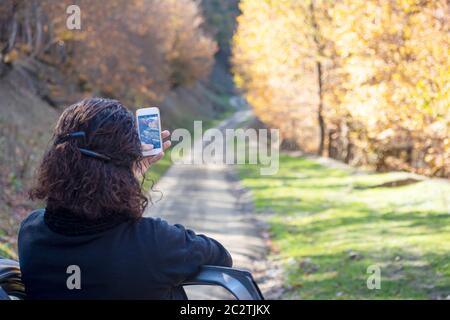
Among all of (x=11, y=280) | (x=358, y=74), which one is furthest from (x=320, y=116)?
(x=11, y=280)

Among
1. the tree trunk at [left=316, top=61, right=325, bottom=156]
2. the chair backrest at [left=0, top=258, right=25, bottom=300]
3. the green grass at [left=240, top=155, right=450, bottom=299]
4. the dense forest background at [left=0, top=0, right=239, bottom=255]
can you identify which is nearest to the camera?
the chair backrest at [left=0, top=258, right=25, bottom=300]

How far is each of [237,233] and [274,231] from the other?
77cm

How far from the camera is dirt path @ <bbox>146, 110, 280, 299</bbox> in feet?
37.1

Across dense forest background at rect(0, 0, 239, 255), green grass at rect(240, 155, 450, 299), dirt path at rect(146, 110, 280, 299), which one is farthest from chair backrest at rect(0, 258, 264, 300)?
dense forest background at rect(0, 0, 239, 255)

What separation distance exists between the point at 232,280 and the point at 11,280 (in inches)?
42.8

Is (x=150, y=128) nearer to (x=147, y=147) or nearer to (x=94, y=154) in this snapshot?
(x=147, y=147)

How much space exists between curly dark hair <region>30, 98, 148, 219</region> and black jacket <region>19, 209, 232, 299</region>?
8 centimetres

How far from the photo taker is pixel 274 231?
1333 centimetres

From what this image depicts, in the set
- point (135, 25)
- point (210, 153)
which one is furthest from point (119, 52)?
point (210, 153)

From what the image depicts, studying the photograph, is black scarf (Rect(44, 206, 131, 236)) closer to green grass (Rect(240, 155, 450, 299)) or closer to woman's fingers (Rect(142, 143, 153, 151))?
woman's fingers (Rect(142, 143, 153, 151))

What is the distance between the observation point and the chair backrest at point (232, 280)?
8.79 feet

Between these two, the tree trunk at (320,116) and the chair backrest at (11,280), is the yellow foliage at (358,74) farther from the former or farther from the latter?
the chair backrest at (11,280)

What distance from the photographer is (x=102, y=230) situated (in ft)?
9.31
